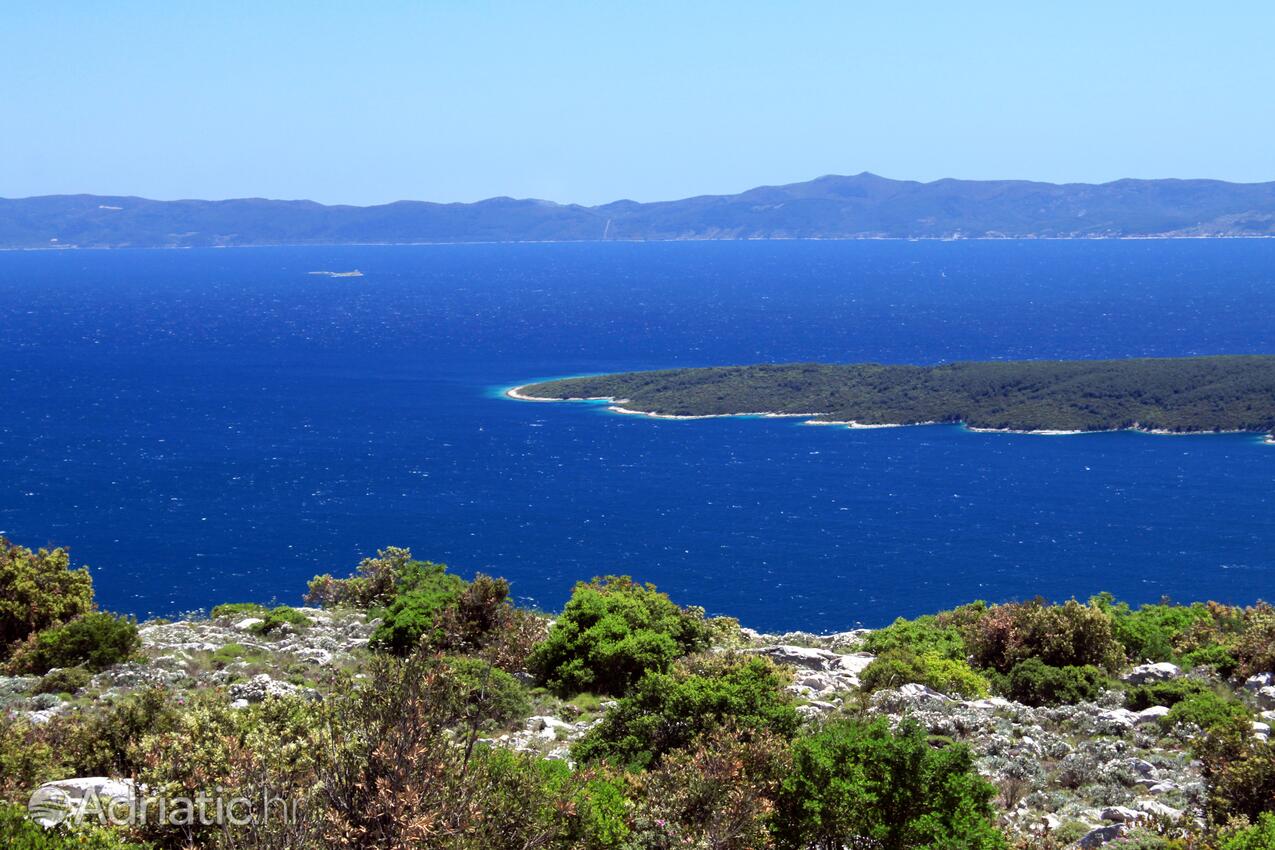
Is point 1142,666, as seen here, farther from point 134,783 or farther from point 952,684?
point 134,783

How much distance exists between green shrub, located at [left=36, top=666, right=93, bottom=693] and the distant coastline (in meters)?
133

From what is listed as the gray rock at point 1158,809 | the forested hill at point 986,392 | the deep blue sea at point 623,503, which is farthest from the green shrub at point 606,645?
the forested hill at point 986,392

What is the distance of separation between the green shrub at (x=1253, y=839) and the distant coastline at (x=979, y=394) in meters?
138

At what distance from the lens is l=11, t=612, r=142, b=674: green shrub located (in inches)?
1102

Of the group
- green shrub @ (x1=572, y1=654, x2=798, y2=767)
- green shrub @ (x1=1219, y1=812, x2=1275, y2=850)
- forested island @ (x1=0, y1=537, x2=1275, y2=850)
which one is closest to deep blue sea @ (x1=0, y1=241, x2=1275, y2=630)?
forested island @ (x1=0, y1=537, x2=1275, y2=850)

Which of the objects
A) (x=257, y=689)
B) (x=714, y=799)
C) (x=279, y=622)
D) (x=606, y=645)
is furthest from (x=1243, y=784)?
(x=279, y=622)

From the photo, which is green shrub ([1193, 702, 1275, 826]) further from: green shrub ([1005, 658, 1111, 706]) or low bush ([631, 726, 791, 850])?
green shrub ([1005, 658, 1111, 706])

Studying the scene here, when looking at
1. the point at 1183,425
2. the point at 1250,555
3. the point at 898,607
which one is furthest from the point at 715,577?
the point at 1183,425

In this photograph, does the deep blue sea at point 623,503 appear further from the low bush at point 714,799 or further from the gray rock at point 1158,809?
the low bush at point 714,799

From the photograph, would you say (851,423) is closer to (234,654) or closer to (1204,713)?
(234,654)

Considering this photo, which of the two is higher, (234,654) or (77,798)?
(77,798)

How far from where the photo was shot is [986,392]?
16262 centimetres

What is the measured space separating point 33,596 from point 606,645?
49.7ft

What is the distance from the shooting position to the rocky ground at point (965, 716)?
19.4m
